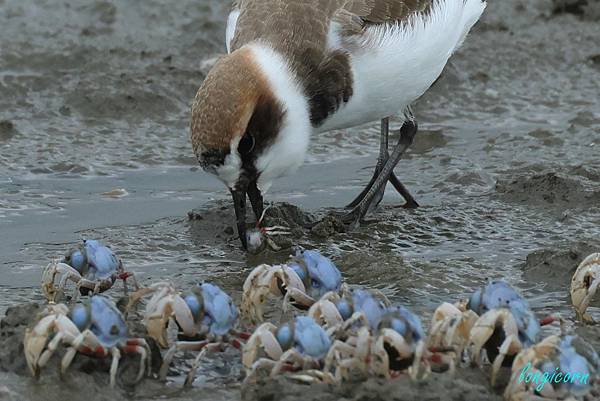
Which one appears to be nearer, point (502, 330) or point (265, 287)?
point (502, 330)

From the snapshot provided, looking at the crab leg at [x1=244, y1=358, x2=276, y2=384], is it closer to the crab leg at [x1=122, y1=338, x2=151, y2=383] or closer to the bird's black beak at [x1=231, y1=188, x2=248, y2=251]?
the crab leg at [x1=122, y1=338, x2=151, y2=383]

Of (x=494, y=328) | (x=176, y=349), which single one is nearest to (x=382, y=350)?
(x=494, y=328)

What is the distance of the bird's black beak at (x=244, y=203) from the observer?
293 inches

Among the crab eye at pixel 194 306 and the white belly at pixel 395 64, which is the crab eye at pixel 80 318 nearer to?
the crab eye at pixel 194 306

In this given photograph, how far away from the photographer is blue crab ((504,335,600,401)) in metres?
5.24

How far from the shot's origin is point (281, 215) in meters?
8.33

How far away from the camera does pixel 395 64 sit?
26.2ft

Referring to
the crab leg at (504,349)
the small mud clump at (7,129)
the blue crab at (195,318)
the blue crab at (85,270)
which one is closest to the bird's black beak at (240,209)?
the blue crab at (85,270)

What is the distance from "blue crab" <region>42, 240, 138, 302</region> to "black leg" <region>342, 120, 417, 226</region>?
211cm

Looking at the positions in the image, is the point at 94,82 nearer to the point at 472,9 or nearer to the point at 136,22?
the point at 136,22

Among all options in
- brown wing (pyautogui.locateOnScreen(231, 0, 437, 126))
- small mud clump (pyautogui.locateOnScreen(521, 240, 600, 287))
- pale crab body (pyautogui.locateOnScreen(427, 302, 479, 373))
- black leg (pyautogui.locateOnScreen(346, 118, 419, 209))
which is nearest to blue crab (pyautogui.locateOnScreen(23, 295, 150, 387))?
pale crab body (pyautogui.locateOnScreen(427, 302, 479, 373))

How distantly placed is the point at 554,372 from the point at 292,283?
1538 millimetres

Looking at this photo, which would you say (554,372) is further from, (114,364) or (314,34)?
(314,34)

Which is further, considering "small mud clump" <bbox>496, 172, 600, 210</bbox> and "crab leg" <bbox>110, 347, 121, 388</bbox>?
"small mud clump" <bbox>496, 172, 600, 210</bbox>
